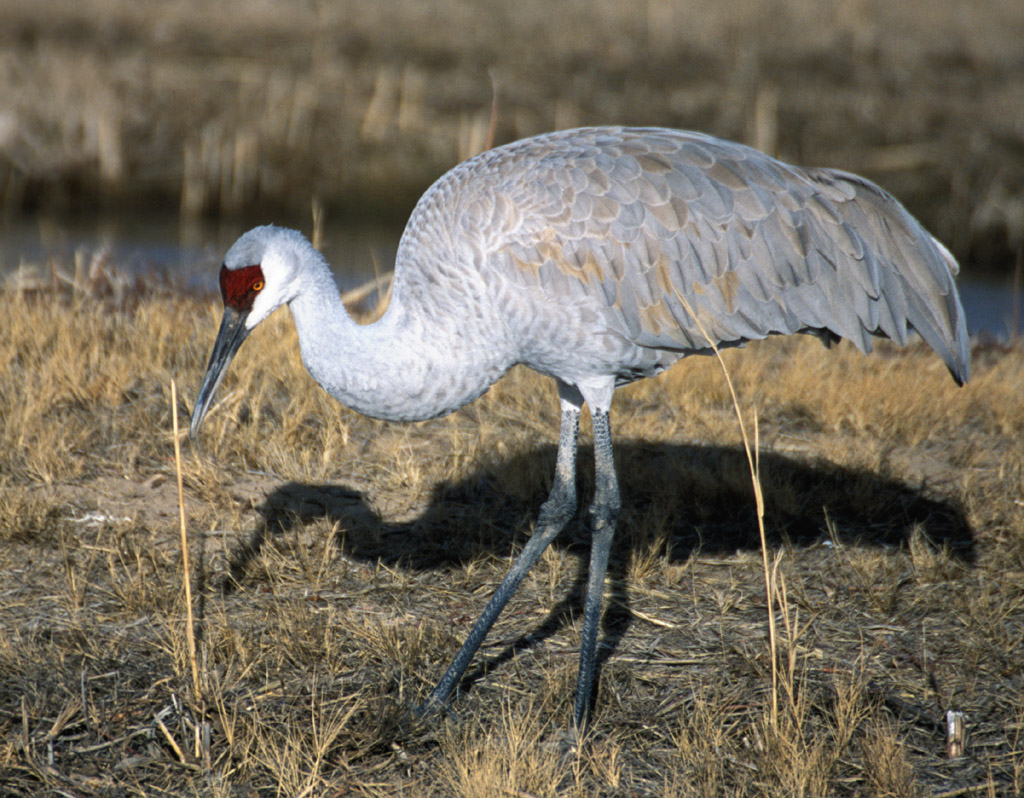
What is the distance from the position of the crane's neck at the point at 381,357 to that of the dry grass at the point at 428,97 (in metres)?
8.56

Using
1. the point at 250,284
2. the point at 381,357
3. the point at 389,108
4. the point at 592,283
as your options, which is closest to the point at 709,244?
the point at 592,283

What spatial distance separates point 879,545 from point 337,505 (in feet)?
6.80

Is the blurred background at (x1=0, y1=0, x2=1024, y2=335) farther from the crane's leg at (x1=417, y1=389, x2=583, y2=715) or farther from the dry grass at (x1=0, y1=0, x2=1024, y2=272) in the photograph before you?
the crane's leg at (x1=417, y1=389, x2=583, y2=715)

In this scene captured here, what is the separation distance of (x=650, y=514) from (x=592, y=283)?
1307 mm

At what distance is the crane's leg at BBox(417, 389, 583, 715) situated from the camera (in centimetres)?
311

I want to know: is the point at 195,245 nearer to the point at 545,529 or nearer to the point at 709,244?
the point at 545,529

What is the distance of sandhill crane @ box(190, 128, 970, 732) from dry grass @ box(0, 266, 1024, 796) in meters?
0.31

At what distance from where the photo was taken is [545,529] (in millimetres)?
3381

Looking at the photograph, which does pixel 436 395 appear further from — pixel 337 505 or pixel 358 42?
pixel 358 42

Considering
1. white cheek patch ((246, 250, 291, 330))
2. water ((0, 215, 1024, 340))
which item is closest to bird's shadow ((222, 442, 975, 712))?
white cheek patch ((246, 250, 291, 330))

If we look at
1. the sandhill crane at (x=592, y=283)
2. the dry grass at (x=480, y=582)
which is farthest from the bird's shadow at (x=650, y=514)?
the sandhill crane at (x=592, y=283)

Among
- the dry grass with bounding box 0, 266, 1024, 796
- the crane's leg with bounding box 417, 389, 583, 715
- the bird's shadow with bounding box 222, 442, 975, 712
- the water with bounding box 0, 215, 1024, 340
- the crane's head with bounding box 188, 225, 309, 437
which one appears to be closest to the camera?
the dry grass with bounding box 0, 266, 1024, 796

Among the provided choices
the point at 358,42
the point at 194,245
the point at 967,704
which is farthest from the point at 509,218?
the point at 358,42

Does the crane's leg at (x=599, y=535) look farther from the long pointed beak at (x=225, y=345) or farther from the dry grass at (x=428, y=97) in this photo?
the dry grass at (x=428, y=97)
